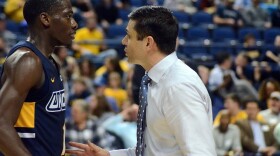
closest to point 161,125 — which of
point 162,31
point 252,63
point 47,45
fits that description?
point 162,31

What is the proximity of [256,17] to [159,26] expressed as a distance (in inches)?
503

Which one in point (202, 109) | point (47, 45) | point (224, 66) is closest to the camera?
point (202, 109)

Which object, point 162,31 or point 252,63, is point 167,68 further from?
point 252,63

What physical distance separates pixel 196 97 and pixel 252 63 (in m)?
9.38

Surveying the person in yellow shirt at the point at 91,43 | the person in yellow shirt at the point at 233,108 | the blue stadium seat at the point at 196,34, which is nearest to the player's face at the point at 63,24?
the person in yellow shirt at the point at 233,108

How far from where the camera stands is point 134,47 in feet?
11.5

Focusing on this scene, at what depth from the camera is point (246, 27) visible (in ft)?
51.1

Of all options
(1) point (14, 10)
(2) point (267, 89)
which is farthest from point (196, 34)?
(2) point (267, 89)

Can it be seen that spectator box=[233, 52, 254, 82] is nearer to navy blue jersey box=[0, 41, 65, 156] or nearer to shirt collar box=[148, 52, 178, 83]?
navy blue jersey box=[0, 41, 65, 156]

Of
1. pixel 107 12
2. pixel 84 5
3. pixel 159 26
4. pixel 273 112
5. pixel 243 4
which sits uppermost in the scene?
pixel 159 26

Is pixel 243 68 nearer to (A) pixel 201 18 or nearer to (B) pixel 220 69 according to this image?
(B) pixel 220 69

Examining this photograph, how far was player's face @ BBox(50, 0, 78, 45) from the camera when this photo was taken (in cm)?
374

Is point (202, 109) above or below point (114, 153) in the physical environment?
above

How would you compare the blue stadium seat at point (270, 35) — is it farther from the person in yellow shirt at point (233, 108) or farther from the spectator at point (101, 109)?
the spectator at point (101, 109)
